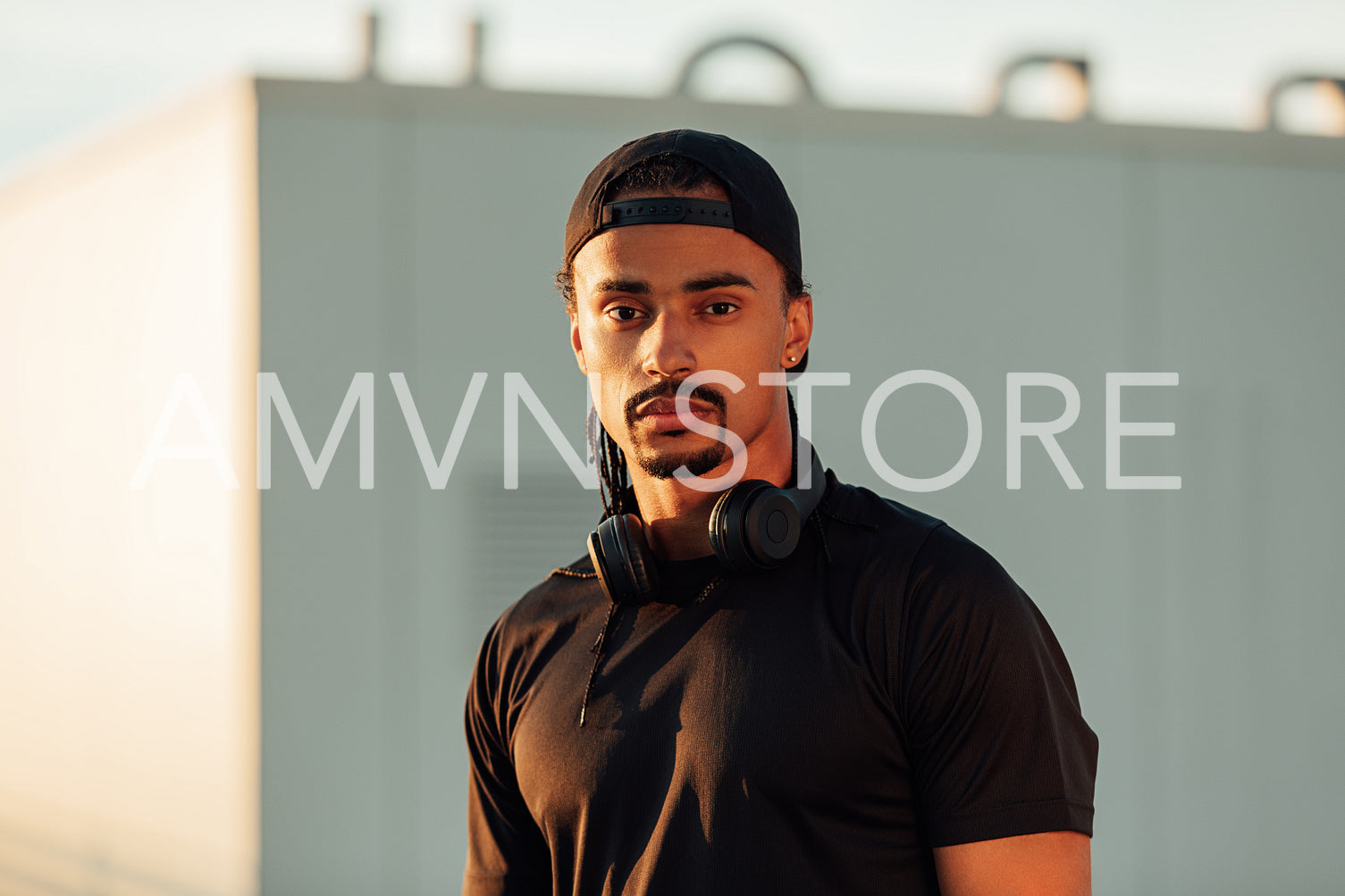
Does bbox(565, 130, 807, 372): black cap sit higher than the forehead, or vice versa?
bbox(565, 130, 807, 372): black cap

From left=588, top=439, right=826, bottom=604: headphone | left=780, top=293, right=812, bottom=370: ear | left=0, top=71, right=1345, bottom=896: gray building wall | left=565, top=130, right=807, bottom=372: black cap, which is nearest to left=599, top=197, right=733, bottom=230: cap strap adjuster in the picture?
left=565, top=130, right=807, bottom=372: black cap

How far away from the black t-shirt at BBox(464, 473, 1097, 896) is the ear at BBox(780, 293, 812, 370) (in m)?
0.15

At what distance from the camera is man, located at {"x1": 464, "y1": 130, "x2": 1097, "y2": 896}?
1.08 meters

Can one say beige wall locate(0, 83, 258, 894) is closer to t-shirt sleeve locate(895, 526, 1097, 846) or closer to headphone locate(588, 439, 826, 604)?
headphone locate(588, 439, 826, 604)

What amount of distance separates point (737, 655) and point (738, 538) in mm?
108

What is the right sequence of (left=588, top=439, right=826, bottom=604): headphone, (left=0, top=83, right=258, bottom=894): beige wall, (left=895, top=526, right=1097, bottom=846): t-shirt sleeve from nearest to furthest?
(left=895, top=526, right=1097, bottom=846): t-shirt sleeve
(left=588, top=439, right=826, bottom=604): headphone
(left=0, top=83, right=258, bottom=894): beige wall

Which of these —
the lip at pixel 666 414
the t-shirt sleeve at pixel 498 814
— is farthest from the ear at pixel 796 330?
the t-shirt sleeve at pixel 498 814

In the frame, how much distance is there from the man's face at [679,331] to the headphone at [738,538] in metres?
0.07

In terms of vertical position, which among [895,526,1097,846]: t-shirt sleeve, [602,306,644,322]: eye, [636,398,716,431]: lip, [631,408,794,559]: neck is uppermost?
[602,306,644,322]: eye

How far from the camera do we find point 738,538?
1203 mm

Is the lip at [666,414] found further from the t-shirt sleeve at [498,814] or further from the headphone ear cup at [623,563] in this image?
the t-shirt sleeve at [498,814]

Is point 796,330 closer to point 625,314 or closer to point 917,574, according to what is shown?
point 625,314

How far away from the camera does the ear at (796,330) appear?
1310mm

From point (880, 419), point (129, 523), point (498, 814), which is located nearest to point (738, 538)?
point (498, 814)
